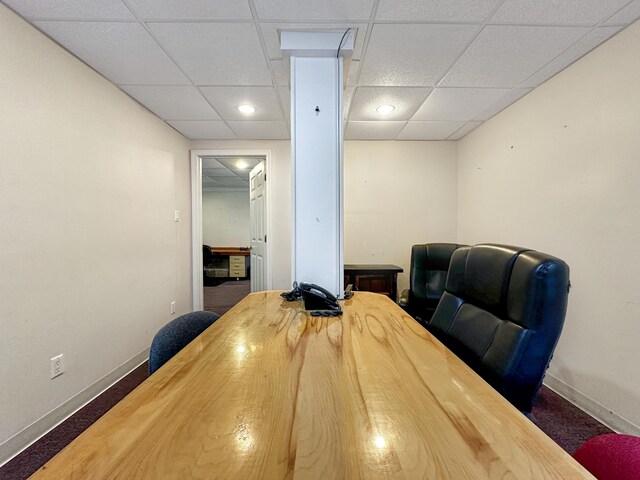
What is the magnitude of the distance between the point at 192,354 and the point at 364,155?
305cm

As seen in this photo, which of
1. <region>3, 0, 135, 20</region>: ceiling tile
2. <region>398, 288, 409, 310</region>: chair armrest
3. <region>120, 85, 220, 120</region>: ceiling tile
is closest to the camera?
<region>3, 0, 135, 20</region>: ceiling tile

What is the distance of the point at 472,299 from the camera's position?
1.05m

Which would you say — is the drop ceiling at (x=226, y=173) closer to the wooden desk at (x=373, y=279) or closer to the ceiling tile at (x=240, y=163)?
the ceiling tile at (x=240, y=163)

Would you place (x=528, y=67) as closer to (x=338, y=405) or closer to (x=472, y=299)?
(x=472, y=299)

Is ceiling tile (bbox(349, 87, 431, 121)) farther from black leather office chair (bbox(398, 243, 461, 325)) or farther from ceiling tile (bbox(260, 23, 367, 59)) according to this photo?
black leather office chair (bbox(398, 243, 461, 325))

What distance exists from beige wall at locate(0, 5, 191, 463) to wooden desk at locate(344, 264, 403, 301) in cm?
197

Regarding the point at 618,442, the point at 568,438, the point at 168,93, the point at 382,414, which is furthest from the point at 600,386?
the point at 168,93

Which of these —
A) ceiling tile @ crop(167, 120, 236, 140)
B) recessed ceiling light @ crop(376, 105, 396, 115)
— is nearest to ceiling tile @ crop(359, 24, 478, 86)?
recessed ceiling light @ crop(376, 105, 396, 115)

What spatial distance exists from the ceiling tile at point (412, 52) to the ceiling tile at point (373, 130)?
2.54ft

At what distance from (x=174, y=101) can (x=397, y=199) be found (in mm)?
2555

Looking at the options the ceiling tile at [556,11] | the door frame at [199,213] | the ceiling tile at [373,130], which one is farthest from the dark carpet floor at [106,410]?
the ceiling tile at [373,130]

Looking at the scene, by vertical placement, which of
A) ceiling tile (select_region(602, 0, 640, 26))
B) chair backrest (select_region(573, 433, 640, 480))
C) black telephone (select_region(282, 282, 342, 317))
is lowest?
chair backrest (select_region(573, 433, 640, 480))

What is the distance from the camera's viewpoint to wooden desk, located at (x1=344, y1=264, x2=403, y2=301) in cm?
289

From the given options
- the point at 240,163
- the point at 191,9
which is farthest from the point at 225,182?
the point at 191,9
